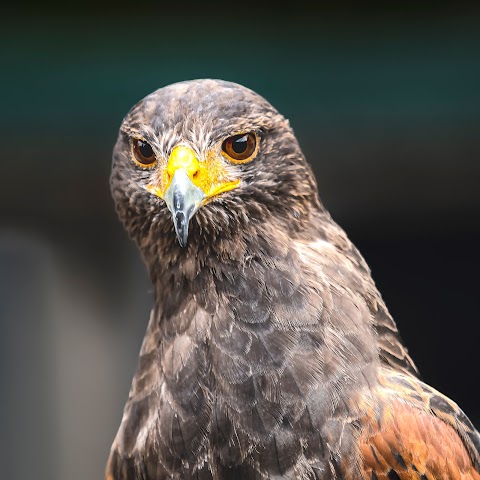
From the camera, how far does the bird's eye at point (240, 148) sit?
3.47 m

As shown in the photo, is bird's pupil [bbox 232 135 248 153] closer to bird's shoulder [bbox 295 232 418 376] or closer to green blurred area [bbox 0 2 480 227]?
bird's shoulder [bbox 295 232 418 376]

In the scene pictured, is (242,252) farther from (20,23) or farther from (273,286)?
(20,23)

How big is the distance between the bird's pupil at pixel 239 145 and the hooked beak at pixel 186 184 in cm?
8

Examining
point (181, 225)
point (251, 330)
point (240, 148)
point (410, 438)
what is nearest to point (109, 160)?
point (240, 148)

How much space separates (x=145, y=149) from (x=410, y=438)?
122cm

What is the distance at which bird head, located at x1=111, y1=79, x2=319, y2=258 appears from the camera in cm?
342

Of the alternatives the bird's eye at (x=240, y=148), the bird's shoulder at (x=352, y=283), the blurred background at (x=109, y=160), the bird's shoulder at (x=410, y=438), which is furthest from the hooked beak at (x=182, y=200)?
the blurred background at (x=109, y=160)

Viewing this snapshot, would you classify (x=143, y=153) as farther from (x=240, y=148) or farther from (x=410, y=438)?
(x=410, y=438)

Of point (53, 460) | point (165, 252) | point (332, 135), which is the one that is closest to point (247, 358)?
point (165, 252)

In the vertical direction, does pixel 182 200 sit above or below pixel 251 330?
above

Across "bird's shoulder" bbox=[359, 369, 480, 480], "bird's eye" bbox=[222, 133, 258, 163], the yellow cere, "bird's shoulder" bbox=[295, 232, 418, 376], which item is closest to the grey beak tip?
the yellow cere

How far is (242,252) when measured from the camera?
3.53 m

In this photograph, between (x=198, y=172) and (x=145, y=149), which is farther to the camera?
(x=145, y=149)

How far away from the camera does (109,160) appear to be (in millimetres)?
7285
